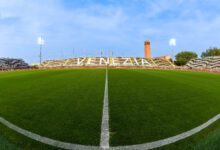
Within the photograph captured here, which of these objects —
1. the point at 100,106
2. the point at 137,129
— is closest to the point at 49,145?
the point at 137,129

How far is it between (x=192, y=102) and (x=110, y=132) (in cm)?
441

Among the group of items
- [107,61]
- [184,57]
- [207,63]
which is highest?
[184,57]

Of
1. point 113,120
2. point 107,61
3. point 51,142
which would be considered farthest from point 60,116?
point 107,61

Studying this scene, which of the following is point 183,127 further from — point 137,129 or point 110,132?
point 110,132

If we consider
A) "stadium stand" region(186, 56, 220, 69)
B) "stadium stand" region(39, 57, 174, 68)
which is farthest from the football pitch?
"stadium stand" region(39, 57, 174, 68)

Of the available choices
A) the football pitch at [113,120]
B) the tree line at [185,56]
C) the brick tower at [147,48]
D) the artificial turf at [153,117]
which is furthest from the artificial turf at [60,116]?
the brick tower at [147,48]

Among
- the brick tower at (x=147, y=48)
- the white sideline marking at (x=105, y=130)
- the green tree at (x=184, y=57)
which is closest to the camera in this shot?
the white sideline marking at (x=105, y=130)

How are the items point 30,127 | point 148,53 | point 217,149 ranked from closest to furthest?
point 217,149, point 30,127, point 148,53

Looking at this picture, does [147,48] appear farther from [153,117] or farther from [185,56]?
[153,117]

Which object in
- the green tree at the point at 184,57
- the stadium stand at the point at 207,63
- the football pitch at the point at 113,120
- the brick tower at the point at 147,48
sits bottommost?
the football pitch at the point at 113,120

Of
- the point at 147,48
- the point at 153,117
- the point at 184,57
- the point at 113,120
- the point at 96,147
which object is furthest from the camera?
the point at 147,48

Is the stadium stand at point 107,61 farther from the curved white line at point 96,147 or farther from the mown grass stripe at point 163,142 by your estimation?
the curved white line at point 96,147

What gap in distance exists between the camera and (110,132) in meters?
5.08

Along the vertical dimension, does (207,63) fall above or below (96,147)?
above
